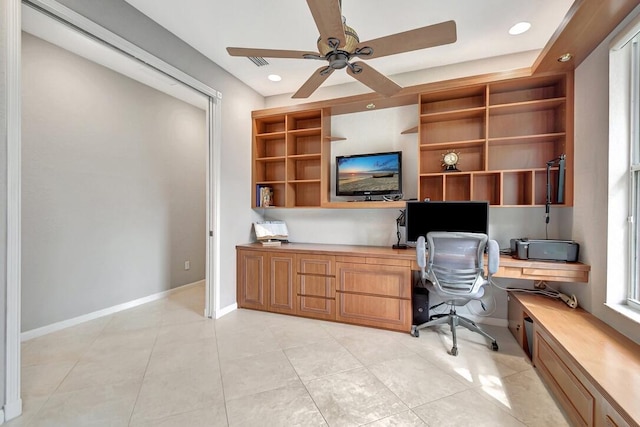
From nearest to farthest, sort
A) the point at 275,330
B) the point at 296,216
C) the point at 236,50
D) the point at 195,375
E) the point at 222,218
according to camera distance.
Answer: the point at 236,50, the point at 195,375, the point at 275,330, the point at 222,218, the point at 296,216

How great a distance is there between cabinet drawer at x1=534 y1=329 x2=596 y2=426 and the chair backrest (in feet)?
1.83

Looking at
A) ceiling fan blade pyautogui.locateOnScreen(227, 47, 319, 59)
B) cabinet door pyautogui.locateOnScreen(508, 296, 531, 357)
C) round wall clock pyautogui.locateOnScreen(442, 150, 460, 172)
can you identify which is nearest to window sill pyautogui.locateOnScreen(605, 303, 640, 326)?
cabinet door pyautogui.locateOnScreen(508, 296, 531, 357)

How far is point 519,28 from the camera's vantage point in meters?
2.45

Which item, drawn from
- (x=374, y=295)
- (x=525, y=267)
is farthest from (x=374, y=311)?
(x=525, y=267)

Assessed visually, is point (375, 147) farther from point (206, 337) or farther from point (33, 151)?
point (33, 151)

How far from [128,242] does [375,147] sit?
337 cm

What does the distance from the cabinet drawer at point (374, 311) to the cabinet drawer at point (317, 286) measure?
0.34 ft

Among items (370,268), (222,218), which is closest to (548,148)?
(370,268)

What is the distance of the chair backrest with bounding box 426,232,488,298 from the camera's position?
2.41m

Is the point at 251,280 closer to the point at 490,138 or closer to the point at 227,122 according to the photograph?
the point at 227,122

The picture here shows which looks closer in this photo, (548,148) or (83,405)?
(83,405)

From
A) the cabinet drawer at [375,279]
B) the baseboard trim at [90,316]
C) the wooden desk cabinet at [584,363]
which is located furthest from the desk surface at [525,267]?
the baseboard trim at [90,316]

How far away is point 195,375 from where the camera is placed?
6.73ft

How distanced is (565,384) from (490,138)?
211cm
